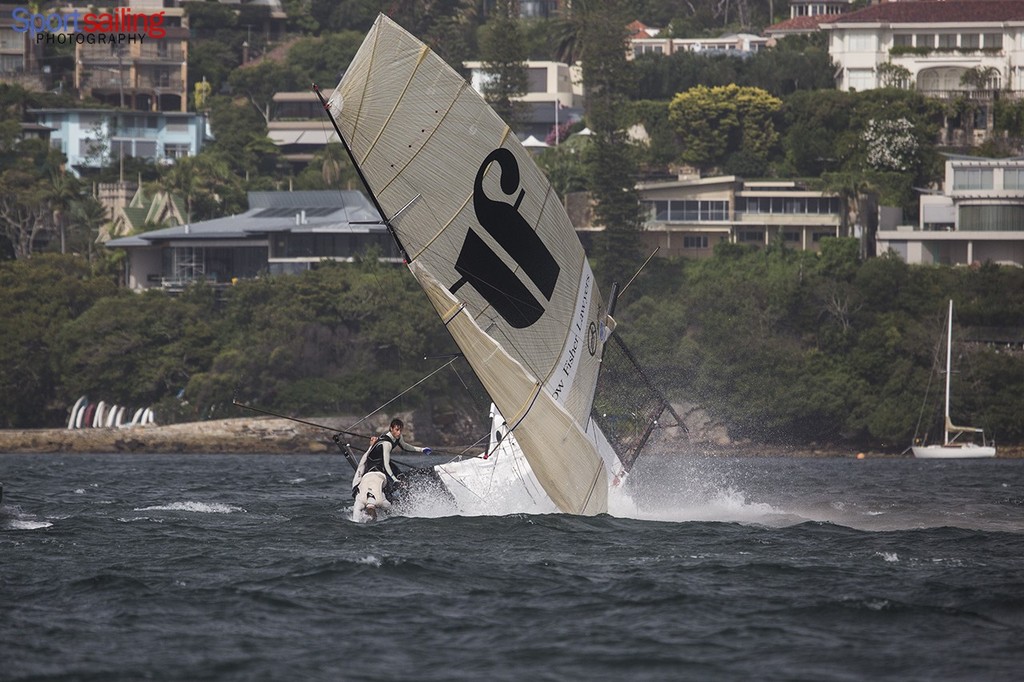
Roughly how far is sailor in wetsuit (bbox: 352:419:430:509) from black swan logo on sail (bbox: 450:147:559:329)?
2500 mm

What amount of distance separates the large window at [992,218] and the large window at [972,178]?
2740mm

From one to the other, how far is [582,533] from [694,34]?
142 meters

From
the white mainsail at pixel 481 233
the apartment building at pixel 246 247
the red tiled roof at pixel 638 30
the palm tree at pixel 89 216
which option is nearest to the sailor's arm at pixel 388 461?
the white mainsail at pixel 481 233

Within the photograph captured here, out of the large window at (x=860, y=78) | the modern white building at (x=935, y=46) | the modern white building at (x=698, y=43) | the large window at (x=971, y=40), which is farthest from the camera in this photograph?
the modern white building at (x=698, y=43)

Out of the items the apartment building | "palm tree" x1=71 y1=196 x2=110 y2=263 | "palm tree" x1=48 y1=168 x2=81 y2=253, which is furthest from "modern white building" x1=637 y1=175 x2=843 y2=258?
"palm tree" x1=48 y1=168 x2=81 y2=253

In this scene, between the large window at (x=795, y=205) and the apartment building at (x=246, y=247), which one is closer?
the apartment building at (x=246, y=247)

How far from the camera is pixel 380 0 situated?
14175 centimetres

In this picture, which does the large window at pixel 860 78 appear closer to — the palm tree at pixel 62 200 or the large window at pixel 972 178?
the large window at pixel 972 178

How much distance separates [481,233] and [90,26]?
122 m

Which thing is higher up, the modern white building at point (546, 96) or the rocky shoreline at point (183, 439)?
the modern white building at point (546, 96)

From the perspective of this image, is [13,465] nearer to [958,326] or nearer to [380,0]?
[958,326]

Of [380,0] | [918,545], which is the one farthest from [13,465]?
[380,0]

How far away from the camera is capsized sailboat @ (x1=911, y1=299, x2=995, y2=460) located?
237ft

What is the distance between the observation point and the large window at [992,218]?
89000 mm
